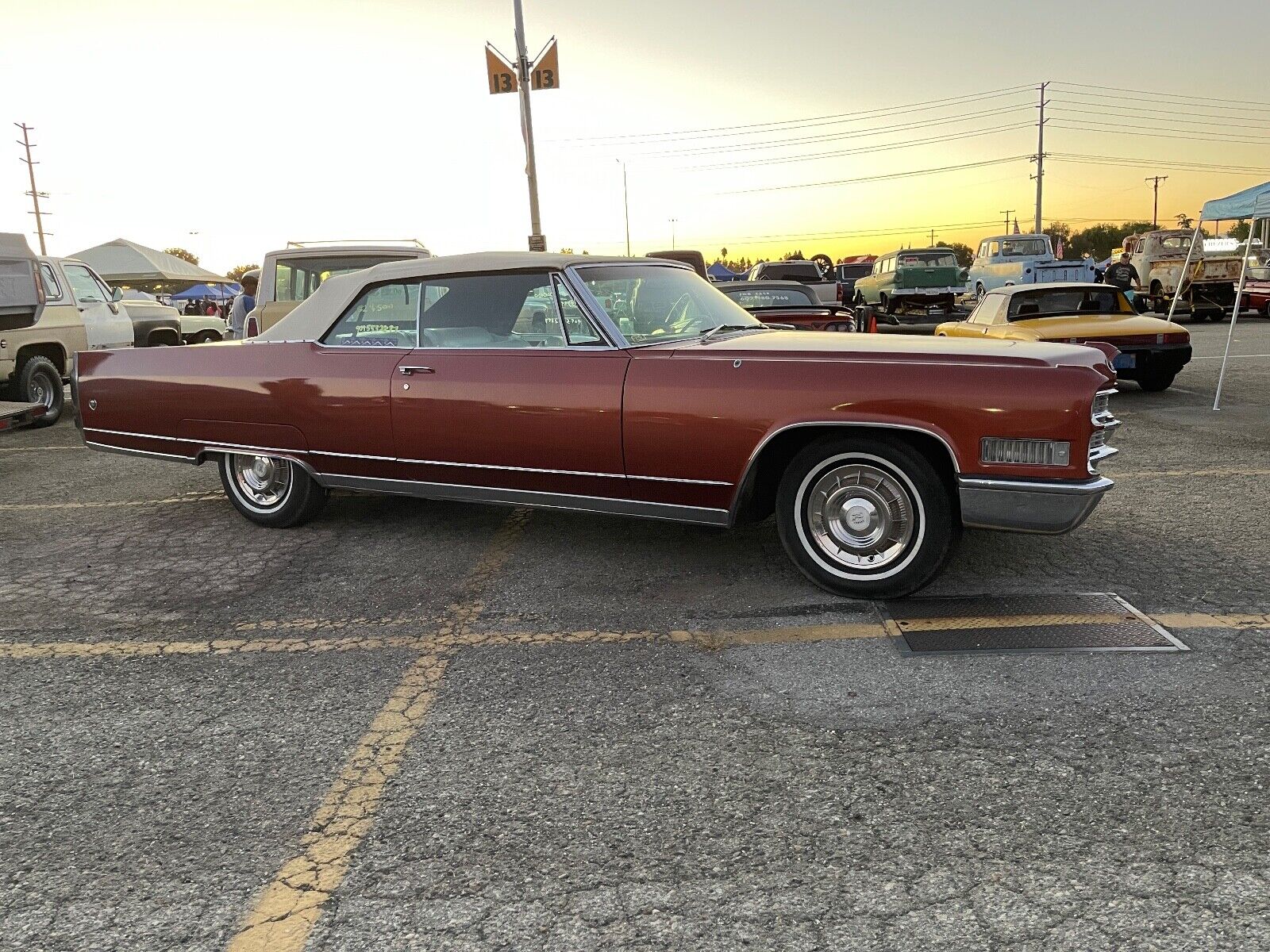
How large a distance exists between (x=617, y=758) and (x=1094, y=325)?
8.53m

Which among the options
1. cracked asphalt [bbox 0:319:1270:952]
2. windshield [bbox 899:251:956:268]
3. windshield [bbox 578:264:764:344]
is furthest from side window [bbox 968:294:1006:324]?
windshield [bbox 899:251:956:268]

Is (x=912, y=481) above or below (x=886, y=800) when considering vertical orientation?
above

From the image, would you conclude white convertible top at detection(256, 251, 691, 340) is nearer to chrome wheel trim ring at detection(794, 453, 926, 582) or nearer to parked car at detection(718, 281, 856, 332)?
chrome wheel trim ring at detection(794, 453, 926, 582)

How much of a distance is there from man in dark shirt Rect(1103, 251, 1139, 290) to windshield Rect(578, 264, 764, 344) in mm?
19156

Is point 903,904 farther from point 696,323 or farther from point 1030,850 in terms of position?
point 696,323

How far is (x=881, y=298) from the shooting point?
2481cm

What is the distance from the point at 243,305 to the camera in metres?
13.1

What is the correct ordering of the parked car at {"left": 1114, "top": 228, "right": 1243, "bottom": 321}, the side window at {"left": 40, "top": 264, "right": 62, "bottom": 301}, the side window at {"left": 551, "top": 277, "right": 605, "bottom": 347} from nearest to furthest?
the side window at {"left": 551, "top": 277, "right": 605, "bottom": 347}, the side window at {"left": 40, "top": 264, "right": 62, "bottom": 301}, the parked car at {"left": 1114, "top": 228, "right": 1243, "bottom": 321}

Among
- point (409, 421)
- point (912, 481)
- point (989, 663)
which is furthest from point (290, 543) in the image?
point (989, 663)

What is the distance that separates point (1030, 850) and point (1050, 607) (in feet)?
6.26

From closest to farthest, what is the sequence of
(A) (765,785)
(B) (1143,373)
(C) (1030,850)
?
(C) (1030,850) < (A) (765,785) < (B) (1143,373)

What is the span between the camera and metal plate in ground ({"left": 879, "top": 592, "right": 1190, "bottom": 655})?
12.3 ft

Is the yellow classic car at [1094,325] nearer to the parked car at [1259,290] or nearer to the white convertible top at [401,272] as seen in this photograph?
the white convertible top at [401,272]

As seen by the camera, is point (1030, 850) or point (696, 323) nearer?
point (1030, 850)
